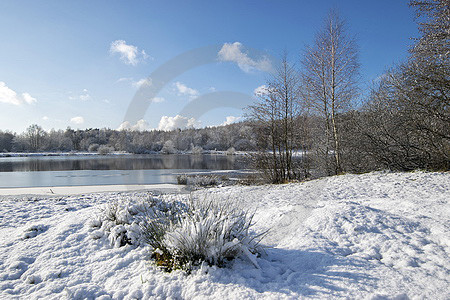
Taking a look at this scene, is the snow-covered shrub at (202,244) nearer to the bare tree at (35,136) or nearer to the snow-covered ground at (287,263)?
the snow-covered ground at (287,263)

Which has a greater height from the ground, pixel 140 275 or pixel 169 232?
pixel 169 232

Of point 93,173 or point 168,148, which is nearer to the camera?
point 93,173

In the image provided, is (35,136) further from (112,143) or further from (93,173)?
(93,173)

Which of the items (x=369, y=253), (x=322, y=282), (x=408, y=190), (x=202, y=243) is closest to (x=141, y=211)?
(x=202, y=243)

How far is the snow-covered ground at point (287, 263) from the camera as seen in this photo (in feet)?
8.27

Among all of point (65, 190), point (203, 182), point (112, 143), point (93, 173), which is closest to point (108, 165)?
point (93, 173)

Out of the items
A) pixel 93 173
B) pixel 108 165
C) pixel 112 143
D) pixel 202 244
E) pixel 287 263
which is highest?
pixel 112 143

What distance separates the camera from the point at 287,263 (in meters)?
3.14

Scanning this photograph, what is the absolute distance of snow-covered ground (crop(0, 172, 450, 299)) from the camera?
8.27ft

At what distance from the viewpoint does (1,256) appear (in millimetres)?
3824

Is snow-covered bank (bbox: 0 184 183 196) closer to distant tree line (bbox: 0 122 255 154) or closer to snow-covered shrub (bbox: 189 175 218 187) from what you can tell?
snow-covered shrub (bbox: 189 175 218 187)

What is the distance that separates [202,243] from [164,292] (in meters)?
0.70

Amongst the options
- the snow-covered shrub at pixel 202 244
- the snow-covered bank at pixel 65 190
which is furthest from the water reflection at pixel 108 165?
the snow-covered shrub at pixel 202 244

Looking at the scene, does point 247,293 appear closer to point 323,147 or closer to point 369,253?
point 369,253
